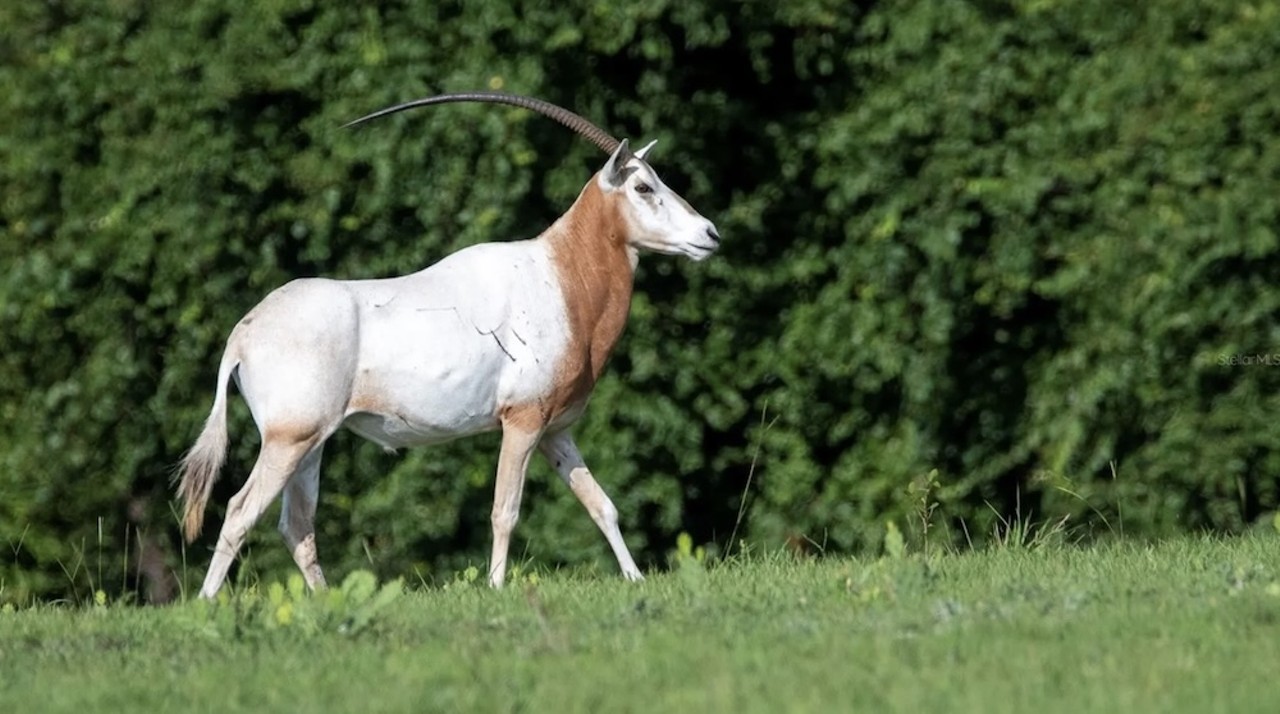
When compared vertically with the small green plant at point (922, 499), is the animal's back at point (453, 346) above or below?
above

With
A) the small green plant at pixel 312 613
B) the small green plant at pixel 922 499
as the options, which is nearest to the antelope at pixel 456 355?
the small green plant at pixel 312 613

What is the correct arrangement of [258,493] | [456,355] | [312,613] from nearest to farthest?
1. [312,613]
2. [258,493]
3. [456,355]

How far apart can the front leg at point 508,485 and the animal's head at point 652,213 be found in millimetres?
994

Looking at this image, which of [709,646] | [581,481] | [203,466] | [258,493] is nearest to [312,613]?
[709,646]

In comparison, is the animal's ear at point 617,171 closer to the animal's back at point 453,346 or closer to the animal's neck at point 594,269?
the animal's neck at point 594,269

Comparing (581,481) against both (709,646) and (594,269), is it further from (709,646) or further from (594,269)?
(709,646)

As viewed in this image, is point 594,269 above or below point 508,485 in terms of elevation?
above

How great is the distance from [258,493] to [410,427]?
2.15 feet

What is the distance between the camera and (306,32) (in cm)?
975

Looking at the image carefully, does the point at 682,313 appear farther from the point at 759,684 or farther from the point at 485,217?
the point at 759,684

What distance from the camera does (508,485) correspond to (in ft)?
27.9

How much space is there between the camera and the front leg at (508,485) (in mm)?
8422

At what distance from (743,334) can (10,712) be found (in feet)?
17.8

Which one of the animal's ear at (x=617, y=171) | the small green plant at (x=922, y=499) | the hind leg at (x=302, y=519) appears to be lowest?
the small green plant at (x=922, y=499)
